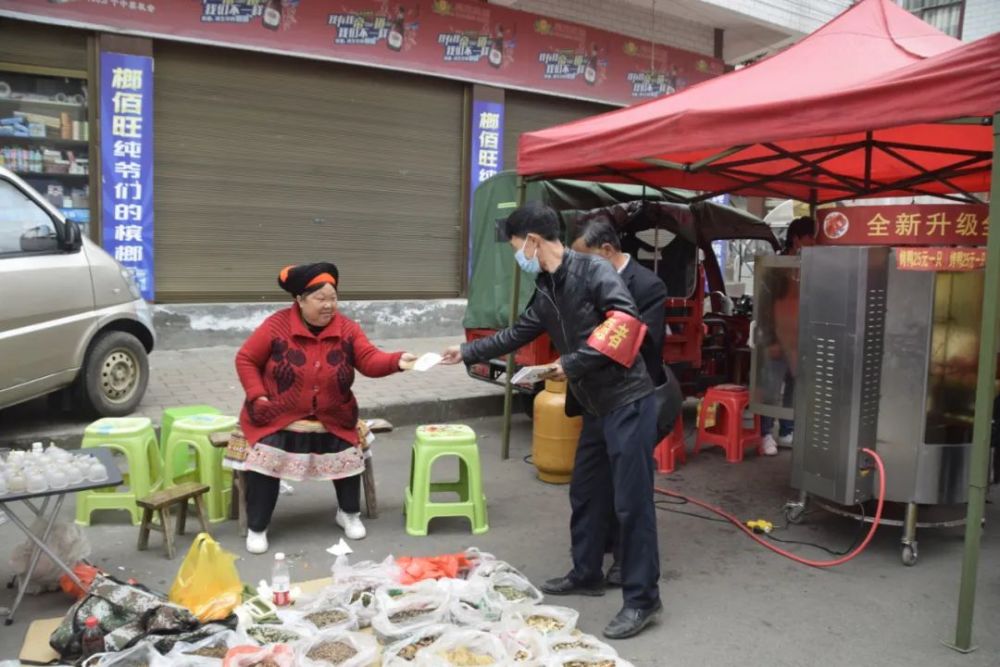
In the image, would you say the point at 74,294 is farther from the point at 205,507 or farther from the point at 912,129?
the point at 912,129

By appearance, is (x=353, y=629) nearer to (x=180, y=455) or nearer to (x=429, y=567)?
(x=429, y=567)

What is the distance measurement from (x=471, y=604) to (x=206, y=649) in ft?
3.53

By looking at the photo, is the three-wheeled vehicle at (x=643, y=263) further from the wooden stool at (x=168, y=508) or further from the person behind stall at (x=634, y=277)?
the wooden stool at (x=168, y=508)

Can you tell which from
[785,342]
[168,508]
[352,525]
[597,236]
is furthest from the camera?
[785,342]

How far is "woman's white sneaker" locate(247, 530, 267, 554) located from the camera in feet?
13.9

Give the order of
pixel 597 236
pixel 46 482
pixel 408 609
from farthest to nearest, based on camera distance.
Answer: pixel 597 236
pixel 408 609
pixel 46 482

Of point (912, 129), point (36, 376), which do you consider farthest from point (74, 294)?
point (912, 129)

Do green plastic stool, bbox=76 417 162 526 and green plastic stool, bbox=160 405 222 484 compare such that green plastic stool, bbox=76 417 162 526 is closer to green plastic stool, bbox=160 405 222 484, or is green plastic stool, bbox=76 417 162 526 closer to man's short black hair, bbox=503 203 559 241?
green plastic stool, bbox=160 405 222 484

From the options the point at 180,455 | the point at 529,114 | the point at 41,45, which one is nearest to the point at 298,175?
the point at 41,45

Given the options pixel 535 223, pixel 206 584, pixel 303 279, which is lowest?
pixel 206 584

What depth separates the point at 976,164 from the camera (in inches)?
252

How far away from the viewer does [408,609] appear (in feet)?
11.0

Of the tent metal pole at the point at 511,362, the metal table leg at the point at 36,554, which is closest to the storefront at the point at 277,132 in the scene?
the tent metal pole at the point at 511,362

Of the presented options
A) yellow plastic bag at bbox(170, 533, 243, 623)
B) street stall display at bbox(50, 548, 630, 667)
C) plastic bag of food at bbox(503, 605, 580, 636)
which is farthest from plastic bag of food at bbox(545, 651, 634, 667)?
yellow plastic bag at bbox(170, 533, 243, 623)
